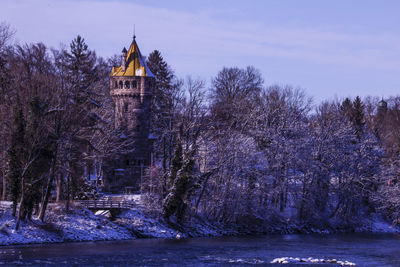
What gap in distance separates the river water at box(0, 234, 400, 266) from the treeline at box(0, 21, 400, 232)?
6.84 metres

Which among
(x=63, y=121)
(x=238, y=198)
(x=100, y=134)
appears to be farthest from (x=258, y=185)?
(x=63, y=121)

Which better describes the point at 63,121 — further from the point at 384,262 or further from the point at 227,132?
the point at 384,262

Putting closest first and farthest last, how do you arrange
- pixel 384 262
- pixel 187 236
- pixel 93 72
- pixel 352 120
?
pixel 384 262
pixel 187 236
pixel 93 72
pixel 352 120

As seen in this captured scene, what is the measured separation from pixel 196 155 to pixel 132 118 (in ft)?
46.3

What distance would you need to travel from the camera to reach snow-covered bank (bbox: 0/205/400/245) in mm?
50375

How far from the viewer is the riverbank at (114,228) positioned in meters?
50.4

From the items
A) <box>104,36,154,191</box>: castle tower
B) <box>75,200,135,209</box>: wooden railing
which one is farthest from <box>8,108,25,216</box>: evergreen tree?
<box>104,36,154,191</box>: castle tower

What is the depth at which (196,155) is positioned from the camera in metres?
66.3

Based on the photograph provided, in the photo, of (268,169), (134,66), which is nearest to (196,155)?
(268,169)

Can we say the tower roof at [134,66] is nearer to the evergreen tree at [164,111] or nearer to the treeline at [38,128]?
the evergreen tree at [164,111]

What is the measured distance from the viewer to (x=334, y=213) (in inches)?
2908

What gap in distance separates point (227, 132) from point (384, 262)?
27.7 meters

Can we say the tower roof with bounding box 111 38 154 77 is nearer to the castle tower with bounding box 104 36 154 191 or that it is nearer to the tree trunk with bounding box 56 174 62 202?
Answer: the castle tower with bounding box 104 36 154 191

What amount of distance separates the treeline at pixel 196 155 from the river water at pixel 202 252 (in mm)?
6838
